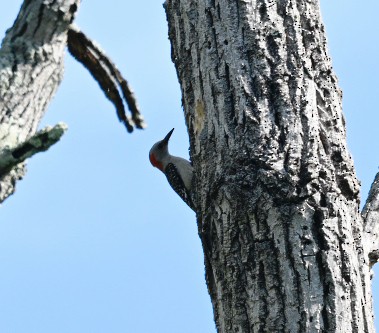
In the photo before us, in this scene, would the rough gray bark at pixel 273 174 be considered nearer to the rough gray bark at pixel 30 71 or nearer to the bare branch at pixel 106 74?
the bare branch at pixel 106 74

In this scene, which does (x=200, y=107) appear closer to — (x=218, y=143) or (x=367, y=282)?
(x=218, y=143)

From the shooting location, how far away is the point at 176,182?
8.20 m

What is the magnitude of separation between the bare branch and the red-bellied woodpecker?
10.1 feet

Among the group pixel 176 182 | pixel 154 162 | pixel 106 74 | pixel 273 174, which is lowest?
pixel 273 174

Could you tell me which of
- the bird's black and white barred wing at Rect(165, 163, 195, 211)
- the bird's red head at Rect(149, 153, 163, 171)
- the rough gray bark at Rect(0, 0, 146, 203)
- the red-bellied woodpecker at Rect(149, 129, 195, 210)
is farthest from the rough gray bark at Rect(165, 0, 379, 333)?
the bird's red head at Rect(149, 153, 163, 171)

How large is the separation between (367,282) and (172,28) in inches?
78.6

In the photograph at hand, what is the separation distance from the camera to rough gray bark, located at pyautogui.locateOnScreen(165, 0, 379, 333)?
388cm

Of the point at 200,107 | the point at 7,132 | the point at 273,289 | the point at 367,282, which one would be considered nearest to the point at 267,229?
the point at 273,289

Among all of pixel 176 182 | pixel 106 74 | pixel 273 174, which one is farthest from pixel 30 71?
pixel 176 182

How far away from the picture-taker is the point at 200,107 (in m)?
4.59

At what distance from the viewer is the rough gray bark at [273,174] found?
3.88 meters

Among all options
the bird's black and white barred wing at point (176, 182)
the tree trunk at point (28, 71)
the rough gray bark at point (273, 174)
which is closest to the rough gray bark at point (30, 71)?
the tree trunk at point (28, 71)

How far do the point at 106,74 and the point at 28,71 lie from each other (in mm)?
597

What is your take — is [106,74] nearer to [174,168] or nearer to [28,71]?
[28,71]
